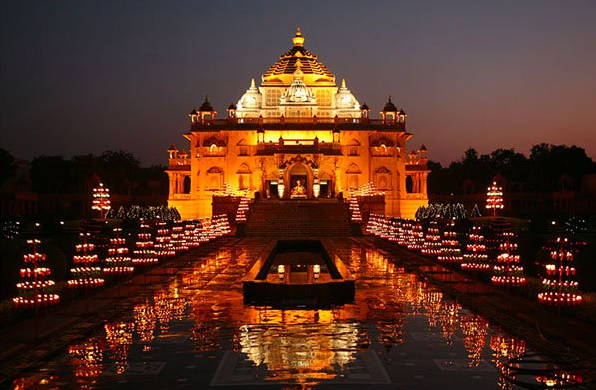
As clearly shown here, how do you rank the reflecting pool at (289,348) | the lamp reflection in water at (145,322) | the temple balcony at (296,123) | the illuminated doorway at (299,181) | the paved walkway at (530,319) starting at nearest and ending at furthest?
the reflecting pool at (289,348) < the paved walkway at (530,319) < the lamp reflection in water at (145,322) < the illuminated doorway at (299,181) < the temple balcony at (296,123)

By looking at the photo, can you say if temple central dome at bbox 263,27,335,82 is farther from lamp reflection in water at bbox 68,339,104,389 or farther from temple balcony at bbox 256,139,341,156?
lamp reflection in water at bbox 68,339,104,389

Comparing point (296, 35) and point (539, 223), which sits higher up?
point (296, 35)

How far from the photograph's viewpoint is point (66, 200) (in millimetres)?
70312

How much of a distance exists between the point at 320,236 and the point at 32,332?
108 ft

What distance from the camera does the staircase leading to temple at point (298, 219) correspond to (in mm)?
47438

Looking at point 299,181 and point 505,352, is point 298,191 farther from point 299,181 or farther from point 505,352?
point 505,352

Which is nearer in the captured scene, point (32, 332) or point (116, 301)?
point (32, 332)

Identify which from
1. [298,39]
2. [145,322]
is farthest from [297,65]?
[145,322]

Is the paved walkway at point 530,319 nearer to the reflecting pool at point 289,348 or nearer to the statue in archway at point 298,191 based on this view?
the reflecting pool at point 289,348

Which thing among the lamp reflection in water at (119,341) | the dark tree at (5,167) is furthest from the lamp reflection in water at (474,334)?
the dark tree at (5,167)

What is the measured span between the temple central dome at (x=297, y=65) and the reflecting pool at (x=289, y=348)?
56832 millimetres

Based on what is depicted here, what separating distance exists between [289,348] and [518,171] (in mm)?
80304

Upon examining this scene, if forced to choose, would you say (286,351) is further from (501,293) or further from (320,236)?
(320,236)

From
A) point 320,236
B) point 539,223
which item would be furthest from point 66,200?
point 539,223
